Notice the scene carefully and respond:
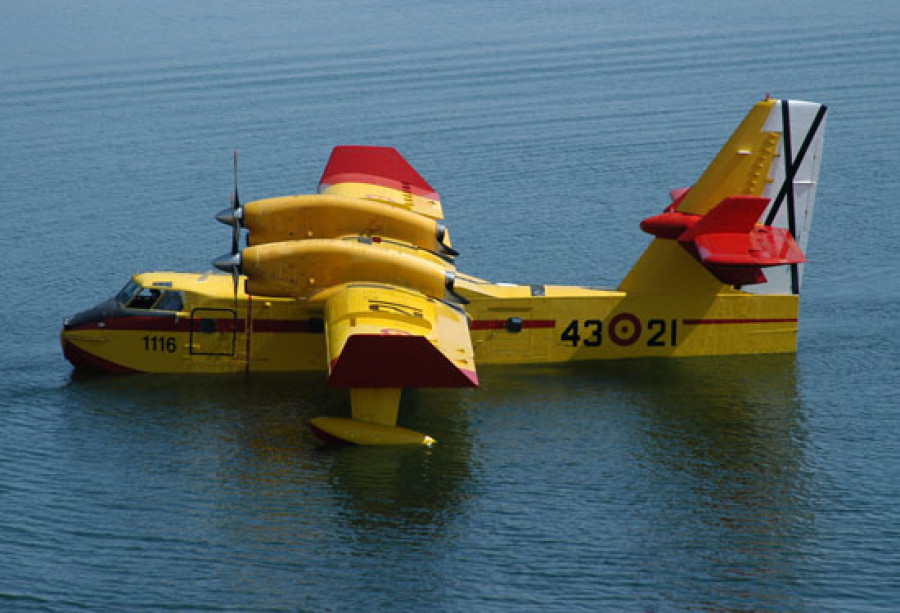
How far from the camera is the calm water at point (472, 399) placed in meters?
24.2

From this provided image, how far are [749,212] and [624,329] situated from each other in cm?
494

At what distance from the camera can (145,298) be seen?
3303cm

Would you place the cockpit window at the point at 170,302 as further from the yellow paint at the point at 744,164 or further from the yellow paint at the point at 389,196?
the yellow paint at the point at 744,164

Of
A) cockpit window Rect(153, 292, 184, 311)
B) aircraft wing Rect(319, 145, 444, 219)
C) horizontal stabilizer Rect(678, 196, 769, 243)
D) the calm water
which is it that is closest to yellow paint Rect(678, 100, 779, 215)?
horizontal stabilizer Rect(678, 196, 769, 243)

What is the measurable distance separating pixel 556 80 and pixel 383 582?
156ft

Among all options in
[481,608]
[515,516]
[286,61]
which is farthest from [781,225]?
[286,61]

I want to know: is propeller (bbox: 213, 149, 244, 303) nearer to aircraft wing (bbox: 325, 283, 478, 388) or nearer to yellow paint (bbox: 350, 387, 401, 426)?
aircraft wing (bbox: 325, 283, 478, 388)

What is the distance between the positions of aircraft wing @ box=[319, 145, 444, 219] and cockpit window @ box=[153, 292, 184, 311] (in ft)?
20.5

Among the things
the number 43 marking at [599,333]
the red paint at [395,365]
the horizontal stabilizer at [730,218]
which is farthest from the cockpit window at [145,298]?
the horizontal stabilizer at [730,218]

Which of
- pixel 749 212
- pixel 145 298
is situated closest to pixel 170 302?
pixel 145 298

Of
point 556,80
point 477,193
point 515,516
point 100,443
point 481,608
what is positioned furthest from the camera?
point 556,80

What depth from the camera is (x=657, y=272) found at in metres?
34.2

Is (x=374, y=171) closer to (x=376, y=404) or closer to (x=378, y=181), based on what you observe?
(x=378, y=181)

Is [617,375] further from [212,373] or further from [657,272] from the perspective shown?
[212,373]
